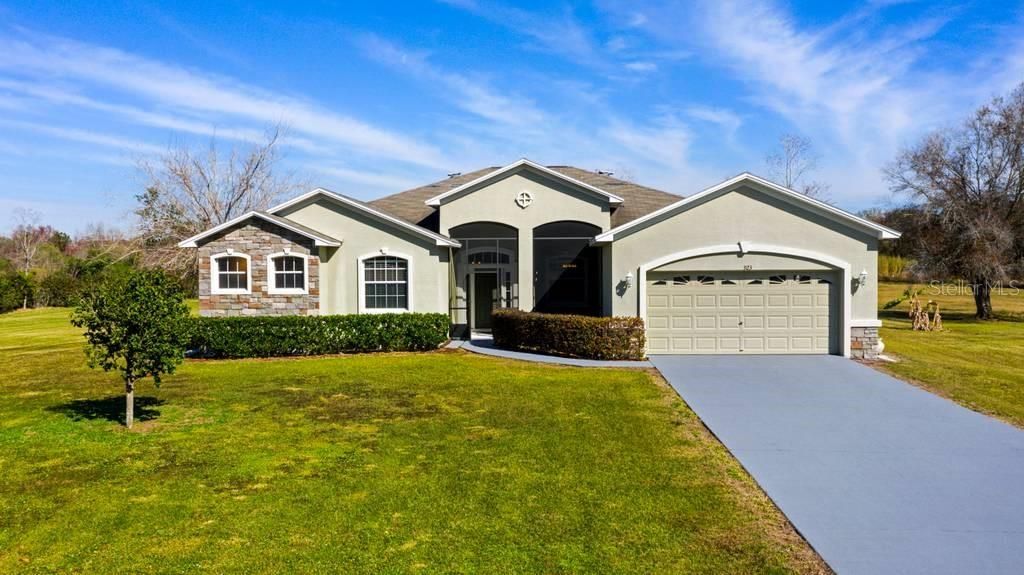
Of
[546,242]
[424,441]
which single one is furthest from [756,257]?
[424,441]

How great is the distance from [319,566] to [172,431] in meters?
5.14

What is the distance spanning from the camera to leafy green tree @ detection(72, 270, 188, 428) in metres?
8.66

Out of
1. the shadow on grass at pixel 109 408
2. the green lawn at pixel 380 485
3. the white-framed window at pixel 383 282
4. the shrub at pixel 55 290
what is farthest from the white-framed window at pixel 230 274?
the shrub at pixel 55 290

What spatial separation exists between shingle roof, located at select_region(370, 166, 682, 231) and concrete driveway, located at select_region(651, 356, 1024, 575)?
9.78m

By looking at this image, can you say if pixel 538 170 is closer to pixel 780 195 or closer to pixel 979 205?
pixel 780 195

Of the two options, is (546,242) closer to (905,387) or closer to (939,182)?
(905,387)

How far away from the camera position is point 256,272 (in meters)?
17.3

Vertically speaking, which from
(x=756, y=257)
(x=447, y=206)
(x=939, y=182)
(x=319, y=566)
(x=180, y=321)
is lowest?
(x=319, y=566)

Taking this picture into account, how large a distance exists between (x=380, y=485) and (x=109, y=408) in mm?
6597

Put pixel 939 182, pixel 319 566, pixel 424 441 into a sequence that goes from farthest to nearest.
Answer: pixel 939 182, pixel 424 441, pixel 319 566

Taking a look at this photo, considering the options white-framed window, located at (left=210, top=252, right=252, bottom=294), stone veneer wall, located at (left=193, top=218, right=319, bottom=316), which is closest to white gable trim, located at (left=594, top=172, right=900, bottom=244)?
stone veneer wall, located at (left=193, top=218, right=319, bottom=316)

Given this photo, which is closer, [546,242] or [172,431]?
[172,431]

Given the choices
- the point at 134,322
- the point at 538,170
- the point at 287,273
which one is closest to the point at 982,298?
the point at 538,170

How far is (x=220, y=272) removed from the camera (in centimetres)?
1744
